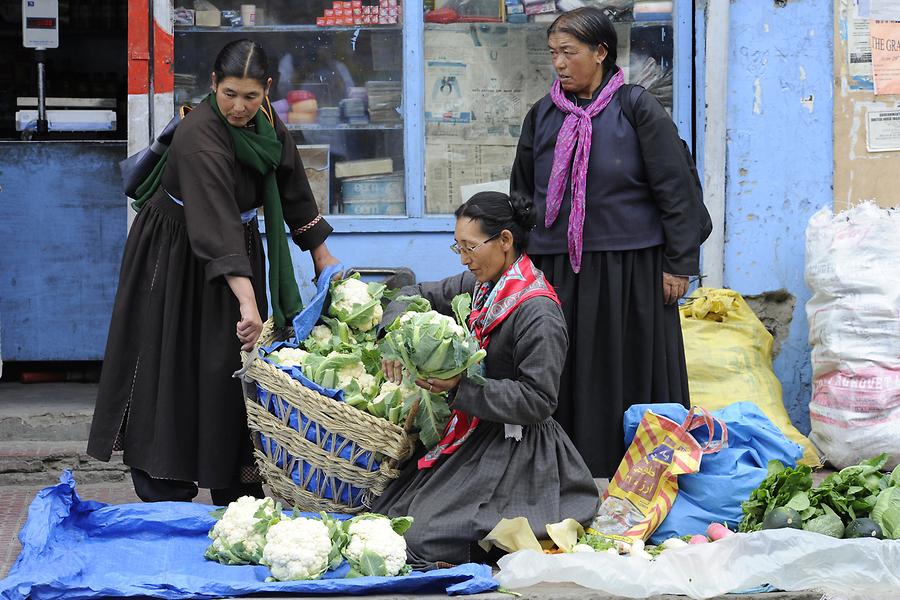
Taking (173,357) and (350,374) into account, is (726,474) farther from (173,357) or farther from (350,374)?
(173,357)

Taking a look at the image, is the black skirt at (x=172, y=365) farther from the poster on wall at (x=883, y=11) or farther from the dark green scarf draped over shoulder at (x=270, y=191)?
the poster on wall at (x=883, y=11)

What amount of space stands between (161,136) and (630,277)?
1793 millimetres

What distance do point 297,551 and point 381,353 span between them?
2.23 feet

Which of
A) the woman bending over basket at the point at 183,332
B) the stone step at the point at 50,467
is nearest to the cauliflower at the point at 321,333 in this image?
the woman bending over basket at the point at 183,332

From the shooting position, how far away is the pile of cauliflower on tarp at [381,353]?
3.55 metres

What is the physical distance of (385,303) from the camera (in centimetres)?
451

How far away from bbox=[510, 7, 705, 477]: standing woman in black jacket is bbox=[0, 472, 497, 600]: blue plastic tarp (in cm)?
116

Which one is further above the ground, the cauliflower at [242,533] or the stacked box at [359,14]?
the stacked box at [359,14]

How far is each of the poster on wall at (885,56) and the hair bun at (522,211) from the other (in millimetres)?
2579

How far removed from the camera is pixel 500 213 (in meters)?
3.78

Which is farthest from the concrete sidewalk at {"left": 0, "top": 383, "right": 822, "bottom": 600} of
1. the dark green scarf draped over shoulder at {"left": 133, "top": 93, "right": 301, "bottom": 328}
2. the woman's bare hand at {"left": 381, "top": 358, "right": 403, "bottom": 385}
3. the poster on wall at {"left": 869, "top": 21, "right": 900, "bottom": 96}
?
the poster on wall at {"left": 869, "top": 21, "right": 900, "bottom": 96}

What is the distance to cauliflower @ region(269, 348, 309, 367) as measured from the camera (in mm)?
3924

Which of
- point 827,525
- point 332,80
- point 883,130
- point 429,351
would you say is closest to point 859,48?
point 883,130

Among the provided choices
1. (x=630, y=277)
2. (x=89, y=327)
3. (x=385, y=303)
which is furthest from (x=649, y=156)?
(x=89, y=327)
